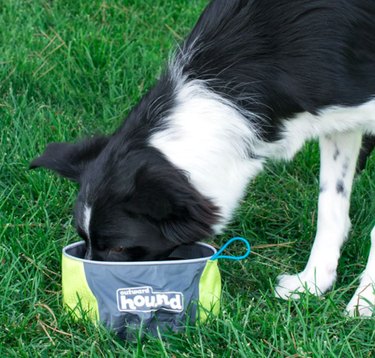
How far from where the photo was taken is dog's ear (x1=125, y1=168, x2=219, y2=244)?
10.6 feet

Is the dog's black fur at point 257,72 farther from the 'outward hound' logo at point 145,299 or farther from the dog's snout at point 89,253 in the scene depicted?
the 'outward hound' logo at point 145,299

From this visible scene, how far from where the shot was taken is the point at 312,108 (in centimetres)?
366

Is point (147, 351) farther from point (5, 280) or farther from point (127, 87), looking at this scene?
point (127, 87)

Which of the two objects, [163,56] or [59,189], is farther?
[163,56]

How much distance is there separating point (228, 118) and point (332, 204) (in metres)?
0.89

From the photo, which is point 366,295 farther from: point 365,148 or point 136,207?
point 136,207

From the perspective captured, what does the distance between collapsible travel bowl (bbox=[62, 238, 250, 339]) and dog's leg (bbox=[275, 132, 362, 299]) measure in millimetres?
696

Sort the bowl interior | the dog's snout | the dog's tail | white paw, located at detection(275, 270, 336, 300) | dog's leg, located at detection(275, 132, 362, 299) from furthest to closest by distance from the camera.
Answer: the dog's tail
dog's leg, located at detection(275, 132, 362, 299)
white paw, located at detection(275, 270, 336, 300)
the bowl interior
the dog's snout

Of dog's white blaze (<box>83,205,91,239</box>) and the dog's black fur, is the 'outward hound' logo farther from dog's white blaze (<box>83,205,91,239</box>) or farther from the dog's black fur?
dog's white blaze (<box>83,205,91,239</box>)

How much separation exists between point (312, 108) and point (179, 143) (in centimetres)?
68

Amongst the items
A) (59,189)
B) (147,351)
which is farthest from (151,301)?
(59,189)

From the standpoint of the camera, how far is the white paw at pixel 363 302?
139 inches

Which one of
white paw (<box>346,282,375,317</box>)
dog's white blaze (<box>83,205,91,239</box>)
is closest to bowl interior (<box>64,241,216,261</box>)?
dog's white blaze (<box>83,205,91,239</box>)

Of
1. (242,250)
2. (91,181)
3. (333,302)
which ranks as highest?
(91,181)
